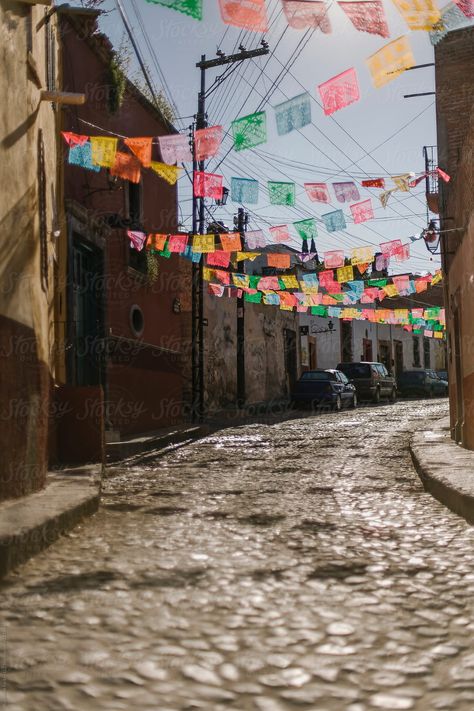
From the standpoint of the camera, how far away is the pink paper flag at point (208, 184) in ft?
40.5

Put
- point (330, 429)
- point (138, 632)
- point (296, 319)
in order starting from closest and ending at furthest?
point (138, 632) < point (330, 429) < point (296, 319)

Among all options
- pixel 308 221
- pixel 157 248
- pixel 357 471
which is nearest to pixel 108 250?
pixel 157 248

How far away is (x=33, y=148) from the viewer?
7.08m

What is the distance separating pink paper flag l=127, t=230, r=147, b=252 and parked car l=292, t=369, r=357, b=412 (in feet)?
35.8

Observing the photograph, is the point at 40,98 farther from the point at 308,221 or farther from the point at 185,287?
the point at 185,287

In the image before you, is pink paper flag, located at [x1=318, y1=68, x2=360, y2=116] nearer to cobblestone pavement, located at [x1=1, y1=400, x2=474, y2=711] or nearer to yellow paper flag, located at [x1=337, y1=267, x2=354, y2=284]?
cobblestone pavement, located at [x1=1, y1=400, x2=474, y2=711]

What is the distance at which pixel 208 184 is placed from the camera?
40.8 ft

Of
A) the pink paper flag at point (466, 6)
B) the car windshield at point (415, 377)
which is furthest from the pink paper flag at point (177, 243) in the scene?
the car windshield at point (415, 377)

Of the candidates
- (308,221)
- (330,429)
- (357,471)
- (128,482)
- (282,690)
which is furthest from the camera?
(330,429)

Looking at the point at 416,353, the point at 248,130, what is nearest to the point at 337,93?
the point at 248,130

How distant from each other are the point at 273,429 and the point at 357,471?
22.5 ft

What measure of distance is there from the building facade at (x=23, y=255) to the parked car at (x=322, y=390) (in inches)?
616

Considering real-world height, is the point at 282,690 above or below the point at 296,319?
below

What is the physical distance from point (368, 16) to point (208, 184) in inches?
226
